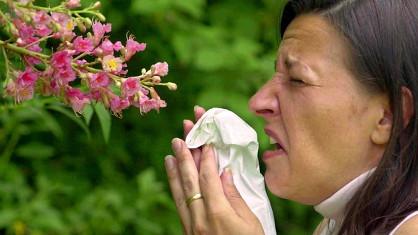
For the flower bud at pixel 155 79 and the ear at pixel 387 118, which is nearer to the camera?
the flower bud at pixel 155 79

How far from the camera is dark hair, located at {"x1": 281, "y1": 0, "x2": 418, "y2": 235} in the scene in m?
1.60

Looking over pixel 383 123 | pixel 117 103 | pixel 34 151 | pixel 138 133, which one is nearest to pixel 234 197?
pixel 383 123

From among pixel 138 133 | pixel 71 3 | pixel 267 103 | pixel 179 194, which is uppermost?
pixel 71 3

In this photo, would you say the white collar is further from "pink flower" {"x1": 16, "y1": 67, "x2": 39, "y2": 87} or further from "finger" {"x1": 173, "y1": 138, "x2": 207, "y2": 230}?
"pink flower" {"x1": 16, "y1": 67, "x2": 39, "y2": 87}

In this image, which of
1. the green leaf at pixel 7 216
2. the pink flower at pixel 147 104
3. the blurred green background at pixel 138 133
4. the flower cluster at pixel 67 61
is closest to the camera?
the flower cluster at pixel 67 61

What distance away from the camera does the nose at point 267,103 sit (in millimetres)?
1642

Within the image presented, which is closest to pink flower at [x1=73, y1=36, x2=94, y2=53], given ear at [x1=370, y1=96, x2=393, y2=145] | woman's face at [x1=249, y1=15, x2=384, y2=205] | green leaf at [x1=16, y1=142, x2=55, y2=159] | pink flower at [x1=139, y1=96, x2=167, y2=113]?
pink flower at [x1=139, y1=96, x2=167, y2=113]

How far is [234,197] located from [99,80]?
446 mm

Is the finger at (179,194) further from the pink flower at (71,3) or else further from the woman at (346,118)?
the pink flower at (71,3)

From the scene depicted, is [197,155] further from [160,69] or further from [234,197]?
[160,69]

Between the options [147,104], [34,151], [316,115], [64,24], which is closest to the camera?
[64,24]

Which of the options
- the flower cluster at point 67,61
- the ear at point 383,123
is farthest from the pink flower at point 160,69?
the ear at point 383,123

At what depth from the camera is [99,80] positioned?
1.34 m

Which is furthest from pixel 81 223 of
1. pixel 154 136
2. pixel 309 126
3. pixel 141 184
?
pixel 309 126
